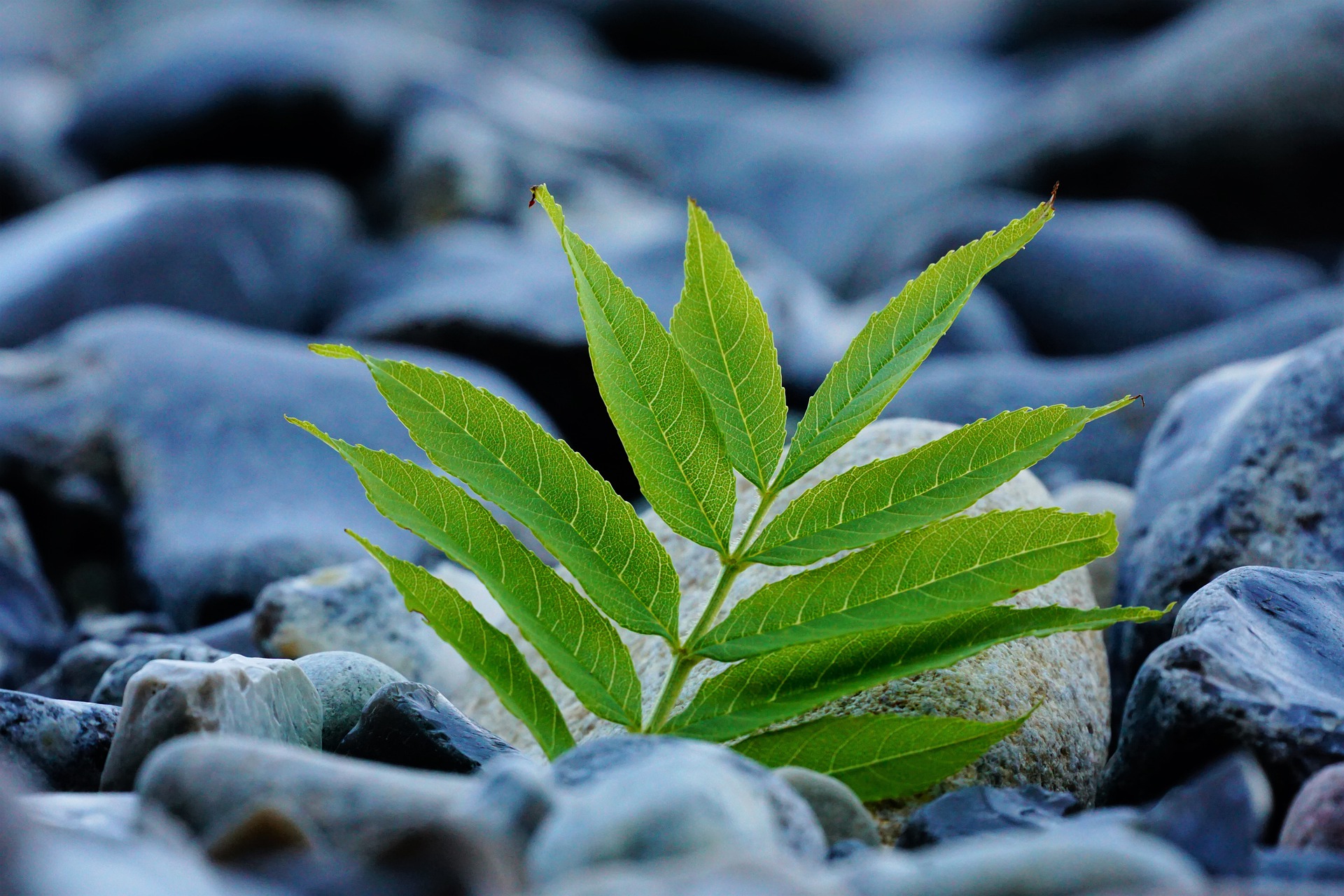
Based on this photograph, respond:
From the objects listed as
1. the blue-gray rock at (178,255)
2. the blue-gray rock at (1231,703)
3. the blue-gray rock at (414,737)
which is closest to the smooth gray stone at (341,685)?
the blue-gray rock at (414,737)

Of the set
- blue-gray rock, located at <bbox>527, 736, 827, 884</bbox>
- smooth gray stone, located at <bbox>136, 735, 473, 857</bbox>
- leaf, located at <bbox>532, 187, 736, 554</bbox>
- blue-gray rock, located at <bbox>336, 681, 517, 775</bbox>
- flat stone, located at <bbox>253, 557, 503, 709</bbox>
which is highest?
leaf, located at <bbox>532, 187, 736, 554</bbox>

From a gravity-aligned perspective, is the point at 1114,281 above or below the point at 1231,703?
above

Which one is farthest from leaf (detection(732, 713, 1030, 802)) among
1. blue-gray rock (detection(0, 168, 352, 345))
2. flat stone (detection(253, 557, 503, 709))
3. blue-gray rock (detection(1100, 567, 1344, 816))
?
blue-gray rock (detection(0, 168, 352, 345))

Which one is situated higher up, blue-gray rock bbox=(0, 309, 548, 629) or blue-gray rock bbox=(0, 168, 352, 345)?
→ blue-gray rock bbox=(0, 168, 352, 345)

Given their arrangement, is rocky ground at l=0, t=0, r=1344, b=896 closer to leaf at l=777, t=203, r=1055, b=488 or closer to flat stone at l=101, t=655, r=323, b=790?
flat stone at l=101, t=655, r=323, b=790

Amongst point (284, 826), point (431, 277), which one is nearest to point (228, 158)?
point (431, 277)

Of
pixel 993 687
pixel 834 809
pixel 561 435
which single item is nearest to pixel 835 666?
pixel 834 809

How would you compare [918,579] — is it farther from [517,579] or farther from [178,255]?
[178,255]
